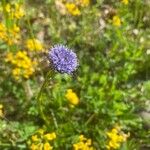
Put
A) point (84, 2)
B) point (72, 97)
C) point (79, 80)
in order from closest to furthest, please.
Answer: point (72, 97) < point (79, 80) < point (84, 2)

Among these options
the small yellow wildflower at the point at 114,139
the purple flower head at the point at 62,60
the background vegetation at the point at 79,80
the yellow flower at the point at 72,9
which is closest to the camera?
the purple flower head at the point at 62,60

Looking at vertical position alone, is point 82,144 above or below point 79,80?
below

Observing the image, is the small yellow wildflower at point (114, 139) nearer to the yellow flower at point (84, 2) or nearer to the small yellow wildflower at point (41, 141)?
the small yellow wildflower at point (41, 141)

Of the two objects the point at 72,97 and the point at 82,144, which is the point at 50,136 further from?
the point at 72,97

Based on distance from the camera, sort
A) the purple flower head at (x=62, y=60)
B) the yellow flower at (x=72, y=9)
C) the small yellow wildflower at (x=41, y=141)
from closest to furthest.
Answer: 1. the purple flower head at (x=62, y=60)
2. the small yellow wildflower at (x=41, y=141)
3. the yellow flower at (x=72, y=9)

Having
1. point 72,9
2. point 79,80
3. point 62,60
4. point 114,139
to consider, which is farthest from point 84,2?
point 62,60

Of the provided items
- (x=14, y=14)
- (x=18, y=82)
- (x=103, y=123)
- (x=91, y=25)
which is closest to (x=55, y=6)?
(x=91, y=25)

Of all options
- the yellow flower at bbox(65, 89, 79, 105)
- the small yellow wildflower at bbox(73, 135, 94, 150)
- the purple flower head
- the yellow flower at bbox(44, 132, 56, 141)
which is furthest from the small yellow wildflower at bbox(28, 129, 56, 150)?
the purple flower head

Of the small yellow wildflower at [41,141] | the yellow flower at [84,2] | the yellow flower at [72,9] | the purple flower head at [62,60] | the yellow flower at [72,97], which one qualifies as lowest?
the small yellow wildflower at [41,141]

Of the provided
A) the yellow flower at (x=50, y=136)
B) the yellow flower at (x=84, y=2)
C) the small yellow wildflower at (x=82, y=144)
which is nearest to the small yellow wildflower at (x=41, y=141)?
the yellow flower at (x=50, y=136)

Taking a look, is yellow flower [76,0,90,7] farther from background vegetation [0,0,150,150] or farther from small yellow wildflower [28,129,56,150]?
small yellow wildflower [28,129,56,150]
